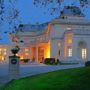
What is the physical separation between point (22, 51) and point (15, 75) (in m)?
75.9

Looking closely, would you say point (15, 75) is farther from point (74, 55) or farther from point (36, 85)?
point (74, 55)

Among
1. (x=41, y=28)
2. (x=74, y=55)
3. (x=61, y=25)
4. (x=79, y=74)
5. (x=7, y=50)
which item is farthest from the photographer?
(x=41, y=28)

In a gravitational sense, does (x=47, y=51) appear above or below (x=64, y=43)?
below

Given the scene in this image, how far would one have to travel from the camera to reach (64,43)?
3287 inches

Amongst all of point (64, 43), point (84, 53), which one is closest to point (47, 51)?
point (64, 43)

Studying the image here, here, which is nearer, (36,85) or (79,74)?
(36,85)

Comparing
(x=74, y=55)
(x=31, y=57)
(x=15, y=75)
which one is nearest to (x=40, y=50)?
(x=31, y=57)

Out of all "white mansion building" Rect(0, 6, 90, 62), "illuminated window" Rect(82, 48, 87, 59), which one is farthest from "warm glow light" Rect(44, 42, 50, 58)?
"illuminated window" Rect(82, 48, 87, 59)

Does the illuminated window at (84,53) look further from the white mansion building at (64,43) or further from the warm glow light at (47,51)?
the warm glow light at (47,51)

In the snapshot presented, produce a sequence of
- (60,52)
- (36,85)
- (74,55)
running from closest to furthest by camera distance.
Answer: (36,85) < (74,55) < (60,52)

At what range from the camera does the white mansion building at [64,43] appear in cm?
7944

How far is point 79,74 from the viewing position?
671 inches

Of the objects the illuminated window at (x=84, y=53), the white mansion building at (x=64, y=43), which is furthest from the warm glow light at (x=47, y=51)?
the illuminated window at (x=84, y=53)

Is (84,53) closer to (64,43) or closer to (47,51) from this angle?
(64,43)
